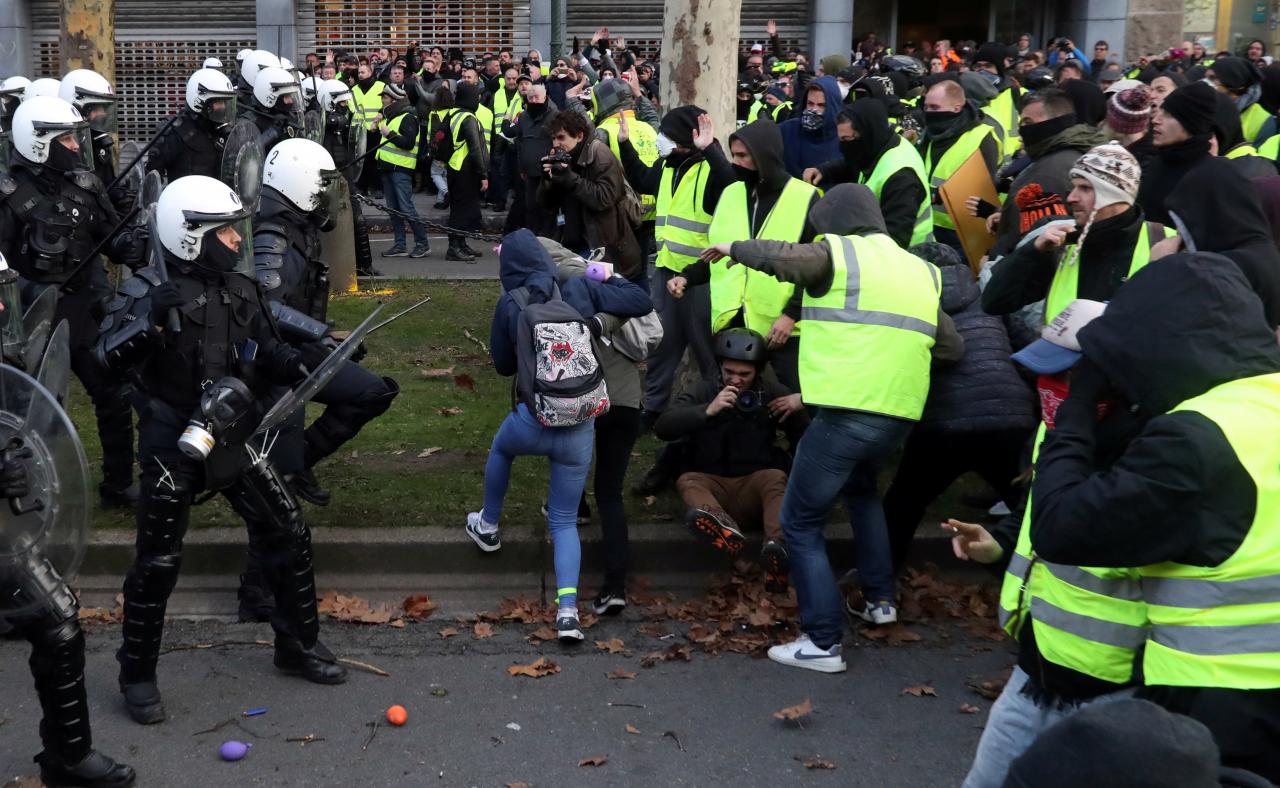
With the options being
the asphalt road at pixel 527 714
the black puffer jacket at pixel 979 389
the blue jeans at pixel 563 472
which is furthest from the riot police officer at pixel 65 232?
the black puffer jacket at pixel 979 389

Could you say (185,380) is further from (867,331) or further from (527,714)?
(867,331)

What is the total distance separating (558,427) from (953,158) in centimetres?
307

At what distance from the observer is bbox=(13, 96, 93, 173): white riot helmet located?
720 centimetres

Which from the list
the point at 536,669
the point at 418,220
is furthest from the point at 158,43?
the point at 536,669

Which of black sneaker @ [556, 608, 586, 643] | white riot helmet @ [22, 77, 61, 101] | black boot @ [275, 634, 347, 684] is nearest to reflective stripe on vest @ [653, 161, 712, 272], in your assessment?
black sneaker @ [556, 608, 586, 643]

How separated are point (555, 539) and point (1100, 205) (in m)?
2.53

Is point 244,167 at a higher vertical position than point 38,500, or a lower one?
higher

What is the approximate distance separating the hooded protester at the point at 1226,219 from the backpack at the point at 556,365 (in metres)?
2.26

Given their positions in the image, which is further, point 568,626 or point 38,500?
point 568,626

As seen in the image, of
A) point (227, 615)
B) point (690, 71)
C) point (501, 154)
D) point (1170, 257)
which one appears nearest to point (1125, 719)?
point (1170, 257)

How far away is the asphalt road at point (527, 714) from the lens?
477 cm

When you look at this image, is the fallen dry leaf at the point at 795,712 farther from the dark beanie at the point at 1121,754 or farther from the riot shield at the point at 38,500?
the dark beanie at the point at 1121,754

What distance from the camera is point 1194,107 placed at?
6168 millimetres

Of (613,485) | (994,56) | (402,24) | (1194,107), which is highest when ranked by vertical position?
(402,24)
